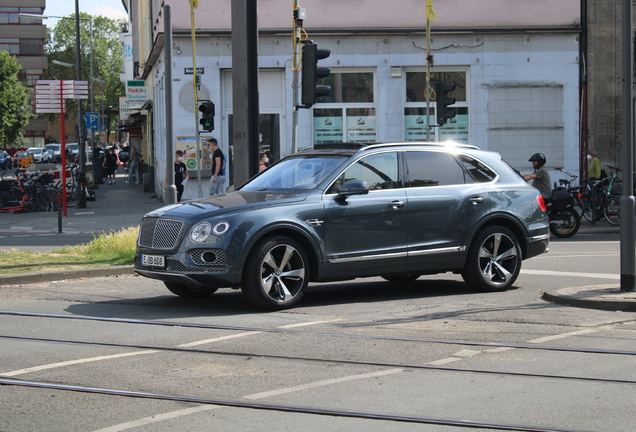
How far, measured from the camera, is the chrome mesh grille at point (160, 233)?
8562mm

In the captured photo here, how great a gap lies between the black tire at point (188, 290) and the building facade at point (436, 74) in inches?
636

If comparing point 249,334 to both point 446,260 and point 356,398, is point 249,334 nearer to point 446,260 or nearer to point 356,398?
point 356,398

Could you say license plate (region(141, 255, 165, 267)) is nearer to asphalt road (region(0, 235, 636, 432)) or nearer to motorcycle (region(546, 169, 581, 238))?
asphalt road (region(0, 235, 636, 432))

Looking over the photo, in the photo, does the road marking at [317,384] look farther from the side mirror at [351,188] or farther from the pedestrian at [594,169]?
the pedestrian at [594,169]

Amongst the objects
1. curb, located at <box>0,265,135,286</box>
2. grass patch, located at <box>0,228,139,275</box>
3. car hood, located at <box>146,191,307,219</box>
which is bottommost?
curb, located at <box>0,265,135,286</box>

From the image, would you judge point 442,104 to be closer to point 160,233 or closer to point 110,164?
point 160,233

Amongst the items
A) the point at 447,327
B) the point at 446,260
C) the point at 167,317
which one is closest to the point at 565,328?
→ the point at 447,327

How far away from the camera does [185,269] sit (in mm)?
8430

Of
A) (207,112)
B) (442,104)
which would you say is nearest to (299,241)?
(207,112)

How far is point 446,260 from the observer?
31.7ft

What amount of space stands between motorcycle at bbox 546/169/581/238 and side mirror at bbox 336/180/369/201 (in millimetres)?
9551

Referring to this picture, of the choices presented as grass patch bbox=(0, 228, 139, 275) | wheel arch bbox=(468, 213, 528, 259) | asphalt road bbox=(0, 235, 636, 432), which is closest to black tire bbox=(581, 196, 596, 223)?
wheel arch bbox=(468, 213, 528, 259)

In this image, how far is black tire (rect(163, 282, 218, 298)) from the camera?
378 inches

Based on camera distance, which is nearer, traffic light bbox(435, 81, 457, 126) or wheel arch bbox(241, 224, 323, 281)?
wheel arch bbox(241, 224, 323, 281)
